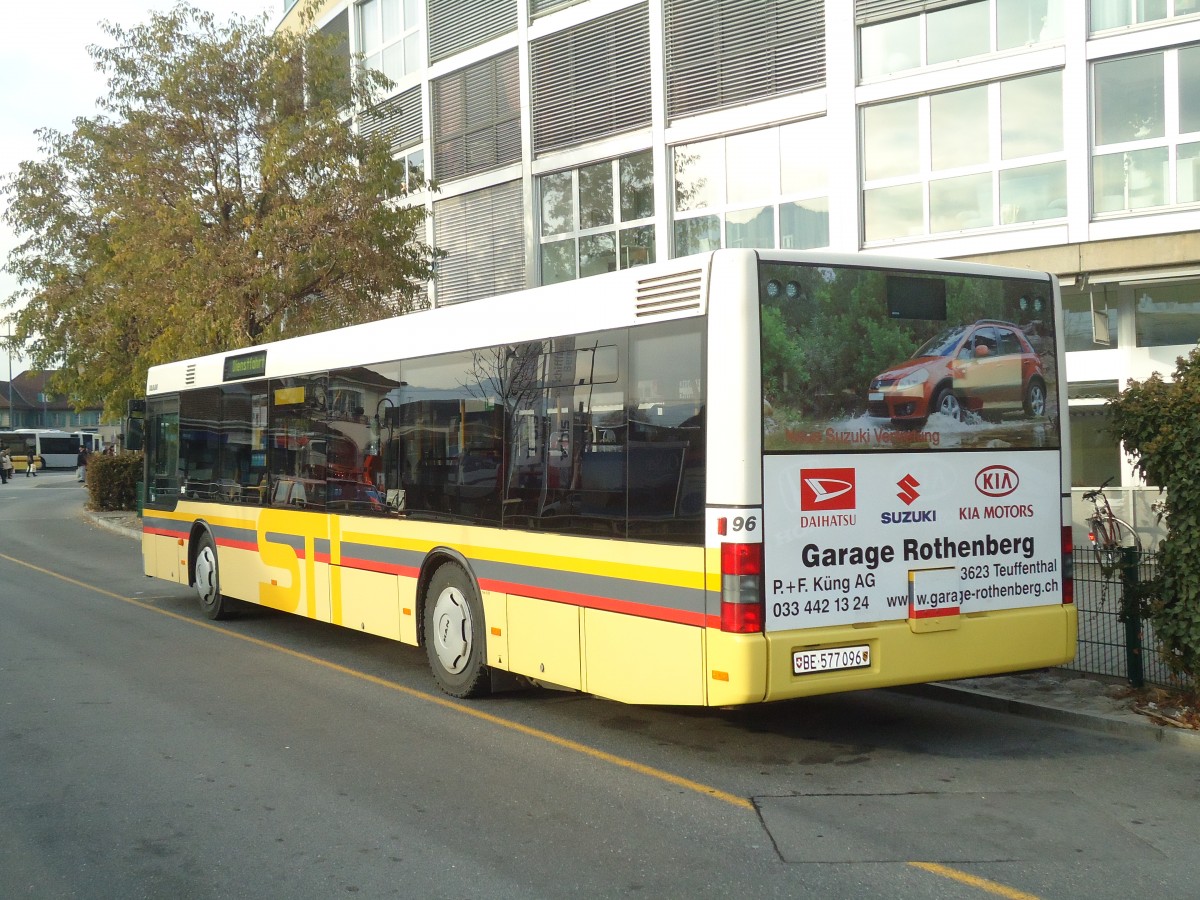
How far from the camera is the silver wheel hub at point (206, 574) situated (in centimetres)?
1325

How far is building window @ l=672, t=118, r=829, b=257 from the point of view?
18.9 meters

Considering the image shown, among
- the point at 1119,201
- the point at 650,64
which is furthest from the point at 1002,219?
the point at 650,64

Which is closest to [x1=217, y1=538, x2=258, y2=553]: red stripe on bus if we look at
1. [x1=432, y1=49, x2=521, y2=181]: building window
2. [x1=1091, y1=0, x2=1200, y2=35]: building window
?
[x1=1091, y1=0, x2=1200, y2=35]: building window

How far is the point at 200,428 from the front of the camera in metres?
13.5

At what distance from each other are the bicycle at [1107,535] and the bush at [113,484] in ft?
88.4

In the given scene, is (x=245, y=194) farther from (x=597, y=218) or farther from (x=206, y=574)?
(x=206, y=574)

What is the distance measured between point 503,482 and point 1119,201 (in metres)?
11.5

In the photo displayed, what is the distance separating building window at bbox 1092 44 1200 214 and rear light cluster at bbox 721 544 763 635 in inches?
476

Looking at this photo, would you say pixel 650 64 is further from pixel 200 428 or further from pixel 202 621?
pixel 202 621

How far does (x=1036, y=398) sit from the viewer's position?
7418 mm

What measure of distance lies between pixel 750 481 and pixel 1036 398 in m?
2.18

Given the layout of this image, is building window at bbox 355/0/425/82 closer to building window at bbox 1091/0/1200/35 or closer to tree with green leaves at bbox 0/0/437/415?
tree with green leaves at bbox 0/0/437/415

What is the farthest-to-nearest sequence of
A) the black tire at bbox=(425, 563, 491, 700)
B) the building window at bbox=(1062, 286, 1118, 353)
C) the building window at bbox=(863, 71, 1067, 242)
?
the building window at bbox=(1062, 286, 1118, 353) < the building window at bbox=(863, 71, 1067, 242) < the black tire at bbox=(425, 563, 491, 700)

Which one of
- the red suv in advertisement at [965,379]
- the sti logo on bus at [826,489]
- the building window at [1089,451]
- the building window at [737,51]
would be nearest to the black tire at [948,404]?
the red suv in advertisement at [965,379]
